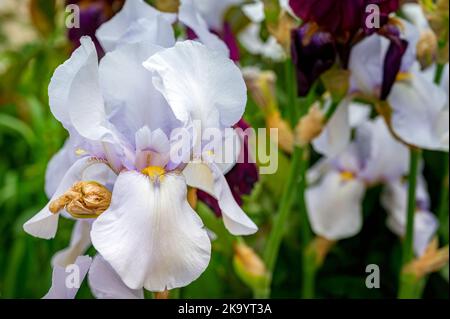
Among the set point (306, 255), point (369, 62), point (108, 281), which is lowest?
point (306, 255)

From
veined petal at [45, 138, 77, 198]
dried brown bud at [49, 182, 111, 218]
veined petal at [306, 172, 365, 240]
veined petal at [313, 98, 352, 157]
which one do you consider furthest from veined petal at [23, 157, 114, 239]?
veined petal at [306, 172, 365, 240]

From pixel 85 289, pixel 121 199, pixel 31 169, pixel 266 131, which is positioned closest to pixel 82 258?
pixel 121 199

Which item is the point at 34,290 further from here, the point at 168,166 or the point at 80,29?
the point at 168,166

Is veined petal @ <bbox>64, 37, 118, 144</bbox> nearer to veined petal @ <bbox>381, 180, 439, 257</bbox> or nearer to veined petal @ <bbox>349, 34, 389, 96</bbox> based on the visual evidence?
veined petal @ <bbox>349, 34, 389, 96</bbox>

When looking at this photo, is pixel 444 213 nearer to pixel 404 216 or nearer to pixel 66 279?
pixel 404 216

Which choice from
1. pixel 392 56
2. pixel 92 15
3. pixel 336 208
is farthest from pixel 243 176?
pixel 92 15

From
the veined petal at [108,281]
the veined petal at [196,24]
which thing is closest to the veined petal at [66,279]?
the veined petal at [108,281]
